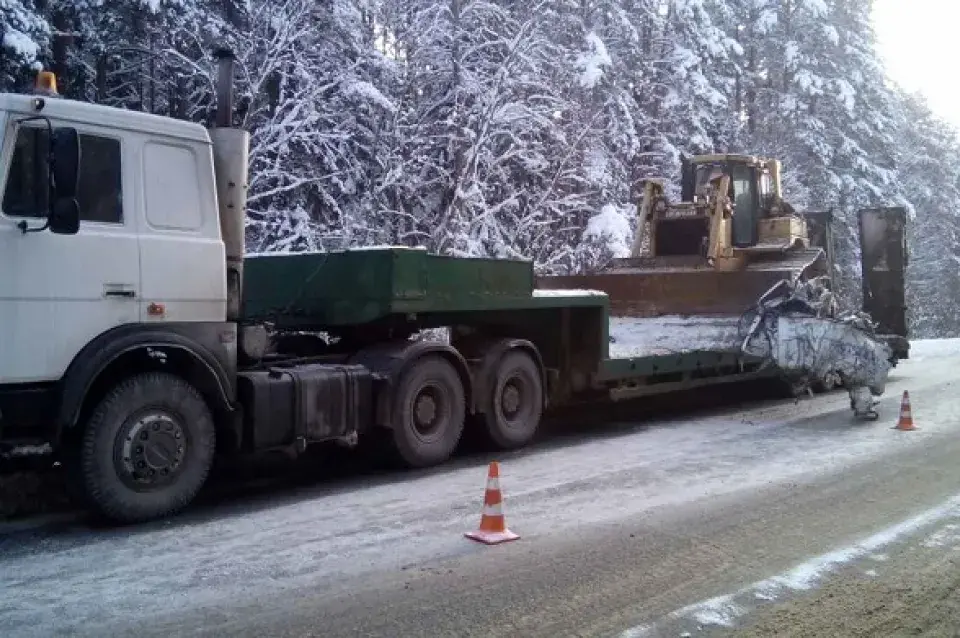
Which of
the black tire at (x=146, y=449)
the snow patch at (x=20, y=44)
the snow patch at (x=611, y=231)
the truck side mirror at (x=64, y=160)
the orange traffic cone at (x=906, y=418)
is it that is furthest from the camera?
the snow patch at (x=611, y=231)

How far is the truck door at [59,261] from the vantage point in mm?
5527

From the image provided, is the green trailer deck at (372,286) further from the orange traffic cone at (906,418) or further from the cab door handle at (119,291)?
the orange traffic cone at (906,418)

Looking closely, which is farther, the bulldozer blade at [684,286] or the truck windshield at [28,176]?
the bulldozer blade at [684,286]

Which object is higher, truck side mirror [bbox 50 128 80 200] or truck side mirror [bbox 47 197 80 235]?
truck side mirror [bbox 50 128 80 200]

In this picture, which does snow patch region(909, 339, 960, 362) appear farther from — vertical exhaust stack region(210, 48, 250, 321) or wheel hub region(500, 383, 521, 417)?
vertical exhaust stack region(210, 48, 250, 321)

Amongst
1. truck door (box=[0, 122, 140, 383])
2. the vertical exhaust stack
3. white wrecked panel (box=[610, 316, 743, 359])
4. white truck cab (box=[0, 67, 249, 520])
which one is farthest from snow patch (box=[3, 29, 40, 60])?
white wrecked panel (box=[610, 316, 743, 359])

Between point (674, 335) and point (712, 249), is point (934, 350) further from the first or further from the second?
point (674, 335)

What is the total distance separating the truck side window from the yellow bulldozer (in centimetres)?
783

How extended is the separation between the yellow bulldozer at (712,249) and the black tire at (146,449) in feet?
24.5

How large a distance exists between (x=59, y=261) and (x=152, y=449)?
143 cm

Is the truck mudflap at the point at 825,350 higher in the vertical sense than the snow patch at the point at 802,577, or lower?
higher

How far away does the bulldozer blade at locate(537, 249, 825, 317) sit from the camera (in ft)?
42.0

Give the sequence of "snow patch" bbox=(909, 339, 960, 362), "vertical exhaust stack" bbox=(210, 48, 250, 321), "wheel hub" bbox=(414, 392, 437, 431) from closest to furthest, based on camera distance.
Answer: "vertical exhaust stack" bbox=(210, 48, 250, 321)
"wheel hub" bbox=(414, 392, 437, 431)
"snow patch" bbox=(909, 339, 960, 362)

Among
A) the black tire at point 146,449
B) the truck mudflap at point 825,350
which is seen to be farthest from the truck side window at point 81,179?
the truck mudflap at point 825,350
